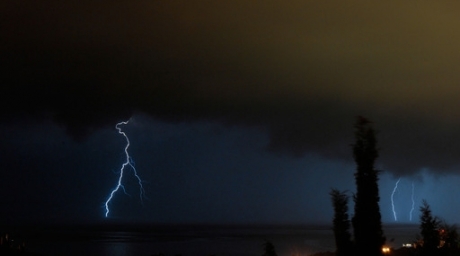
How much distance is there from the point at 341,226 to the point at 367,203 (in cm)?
548

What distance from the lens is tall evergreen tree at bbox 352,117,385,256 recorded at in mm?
20672

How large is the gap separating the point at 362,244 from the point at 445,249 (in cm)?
1113

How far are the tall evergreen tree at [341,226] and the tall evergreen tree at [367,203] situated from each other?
4536 millimetres

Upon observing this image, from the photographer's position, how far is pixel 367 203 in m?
20.7

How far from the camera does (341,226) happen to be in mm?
25906

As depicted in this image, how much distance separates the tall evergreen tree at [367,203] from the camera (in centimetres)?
2067

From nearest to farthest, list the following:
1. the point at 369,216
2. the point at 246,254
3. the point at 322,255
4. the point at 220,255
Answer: the point at 369,216 < the point at 322,255 < the point at 220,255 < the point at 246,254

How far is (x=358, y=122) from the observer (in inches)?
846

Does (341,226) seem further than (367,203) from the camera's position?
Yes

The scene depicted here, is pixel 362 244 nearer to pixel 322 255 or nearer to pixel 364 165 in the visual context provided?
pixel 364 165

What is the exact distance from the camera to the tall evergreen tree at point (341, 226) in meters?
25.5

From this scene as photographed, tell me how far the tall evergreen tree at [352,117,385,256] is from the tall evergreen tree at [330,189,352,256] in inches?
179

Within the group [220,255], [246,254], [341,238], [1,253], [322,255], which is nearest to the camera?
[341,238]

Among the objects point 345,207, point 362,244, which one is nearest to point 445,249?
point 345,207
